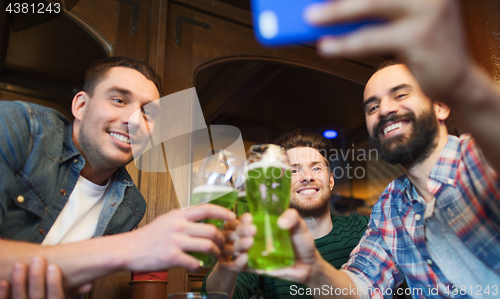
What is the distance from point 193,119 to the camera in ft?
7.95

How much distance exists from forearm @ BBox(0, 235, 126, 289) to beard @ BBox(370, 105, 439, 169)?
0.96m

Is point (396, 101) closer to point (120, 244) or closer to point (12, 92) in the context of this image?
point (120, 244)

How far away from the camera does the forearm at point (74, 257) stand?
759 millimetres

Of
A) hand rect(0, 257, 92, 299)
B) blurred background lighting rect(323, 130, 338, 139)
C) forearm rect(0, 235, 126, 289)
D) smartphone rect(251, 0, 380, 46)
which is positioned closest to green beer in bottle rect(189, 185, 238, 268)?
forearm rect(0, 235, 126, 289)

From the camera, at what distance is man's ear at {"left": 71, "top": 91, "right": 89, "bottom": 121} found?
1467 millimetres

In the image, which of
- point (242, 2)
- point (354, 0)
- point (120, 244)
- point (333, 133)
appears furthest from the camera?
point (333, 133)

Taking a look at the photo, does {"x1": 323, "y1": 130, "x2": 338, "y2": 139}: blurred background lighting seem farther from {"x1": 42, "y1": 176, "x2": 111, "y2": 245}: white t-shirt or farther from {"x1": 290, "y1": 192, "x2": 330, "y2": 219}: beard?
{"x1": 42, "y1": 176, "x2": 111, "y2": 245}: white t-shirt

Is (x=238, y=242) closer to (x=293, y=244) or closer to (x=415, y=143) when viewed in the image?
(x=293, y=244)

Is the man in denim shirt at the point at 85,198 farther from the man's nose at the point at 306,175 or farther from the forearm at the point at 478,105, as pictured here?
the man's nose at the point at 306,175

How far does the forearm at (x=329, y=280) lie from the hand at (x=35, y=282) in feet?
1.96

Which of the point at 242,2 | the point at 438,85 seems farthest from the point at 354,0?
the point at 242,2

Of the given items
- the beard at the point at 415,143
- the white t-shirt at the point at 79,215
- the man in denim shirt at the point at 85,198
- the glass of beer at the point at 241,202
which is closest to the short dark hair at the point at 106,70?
the man in denim shirt at the point at 85,198

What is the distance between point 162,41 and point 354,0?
84.7 inches

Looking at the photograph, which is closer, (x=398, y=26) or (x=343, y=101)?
(x=398, y=26)
